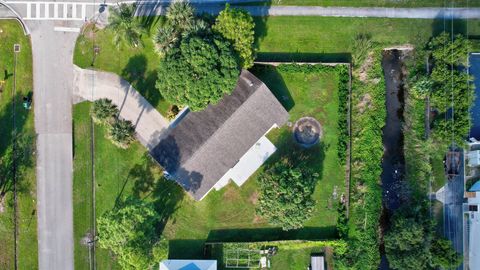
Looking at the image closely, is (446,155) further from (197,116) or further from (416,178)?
(197,116)

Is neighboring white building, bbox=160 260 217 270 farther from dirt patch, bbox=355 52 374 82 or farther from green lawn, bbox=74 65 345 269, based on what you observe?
dirt patch, bbox=355 52 374 82

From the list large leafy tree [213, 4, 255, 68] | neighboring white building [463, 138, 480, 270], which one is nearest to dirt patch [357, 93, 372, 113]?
neighboring white building [463, 138, 480, 270]

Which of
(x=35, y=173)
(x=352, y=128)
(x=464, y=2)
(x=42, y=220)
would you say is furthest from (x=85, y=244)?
(x=464, y=2)

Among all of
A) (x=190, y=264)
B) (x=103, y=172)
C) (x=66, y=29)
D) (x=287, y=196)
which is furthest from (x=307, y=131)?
(x=66, y=29)

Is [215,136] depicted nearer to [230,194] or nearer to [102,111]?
[230,194]

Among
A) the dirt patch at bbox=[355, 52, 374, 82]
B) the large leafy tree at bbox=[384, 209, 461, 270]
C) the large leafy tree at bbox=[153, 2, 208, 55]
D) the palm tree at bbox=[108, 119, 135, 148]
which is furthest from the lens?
the dirt patch at bbox=[355, 52, 374, 82]

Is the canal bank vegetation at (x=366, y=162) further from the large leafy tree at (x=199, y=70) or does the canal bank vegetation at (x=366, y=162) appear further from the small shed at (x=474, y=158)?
the large leafy tree at (x=199, y=70)

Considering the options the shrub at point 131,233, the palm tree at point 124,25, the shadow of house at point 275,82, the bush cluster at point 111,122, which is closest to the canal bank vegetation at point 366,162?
the shadow of house at point 275,82

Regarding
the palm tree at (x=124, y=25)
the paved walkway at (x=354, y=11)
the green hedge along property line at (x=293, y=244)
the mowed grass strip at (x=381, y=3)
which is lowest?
the green hedge along property line at (x=293, y=244)
